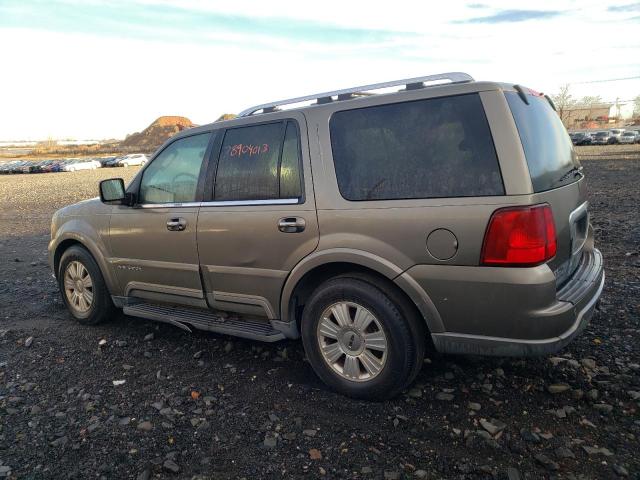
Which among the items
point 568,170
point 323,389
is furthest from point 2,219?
point 568,170

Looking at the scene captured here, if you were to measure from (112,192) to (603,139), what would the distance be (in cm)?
5416

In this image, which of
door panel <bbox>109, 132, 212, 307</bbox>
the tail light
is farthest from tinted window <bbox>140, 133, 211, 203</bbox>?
the tail light

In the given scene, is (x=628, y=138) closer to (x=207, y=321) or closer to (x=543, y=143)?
(x=543, y=143)

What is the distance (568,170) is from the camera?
3385mm

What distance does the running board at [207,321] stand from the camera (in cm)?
373

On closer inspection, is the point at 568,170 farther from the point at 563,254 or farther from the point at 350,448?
the point at 350,448

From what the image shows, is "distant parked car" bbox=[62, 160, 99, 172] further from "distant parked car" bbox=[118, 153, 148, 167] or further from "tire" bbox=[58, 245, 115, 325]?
"tire" bbox=[58, 245, 115, 325]

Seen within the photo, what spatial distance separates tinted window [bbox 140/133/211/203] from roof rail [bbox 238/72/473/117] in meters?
0.51

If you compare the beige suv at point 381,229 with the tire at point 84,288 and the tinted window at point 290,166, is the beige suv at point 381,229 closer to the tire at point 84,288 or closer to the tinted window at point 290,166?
the tinted window at point 290,166

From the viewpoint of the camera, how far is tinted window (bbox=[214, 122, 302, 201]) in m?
3.52

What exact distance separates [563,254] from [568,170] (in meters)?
0.71

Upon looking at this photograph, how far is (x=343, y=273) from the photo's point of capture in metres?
3.32

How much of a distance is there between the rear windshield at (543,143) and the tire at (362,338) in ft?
3.71

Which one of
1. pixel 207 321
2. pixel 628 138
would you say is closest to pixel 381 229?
pixel 207 321
